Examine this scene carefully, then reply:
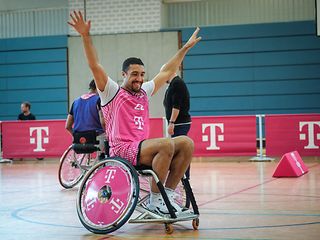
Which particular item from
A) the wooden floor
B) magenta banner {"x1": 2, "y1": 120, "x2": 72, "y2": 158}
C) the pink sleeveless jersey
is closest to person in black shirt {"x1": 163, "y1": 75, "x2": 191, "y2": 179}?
the wooden floor

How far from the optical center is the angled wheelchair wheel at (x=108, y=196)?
4.08 metres

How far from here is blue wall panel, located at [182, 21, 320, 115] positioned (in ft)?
52.3

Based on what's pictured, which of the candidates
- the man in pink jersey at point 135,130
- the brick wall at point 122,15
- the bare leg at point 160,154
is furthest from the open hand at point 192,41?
the brick wall at point 122,15

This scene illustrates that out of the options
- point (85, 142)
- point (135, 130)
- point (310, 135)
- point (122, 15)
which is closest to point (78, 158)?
point (85, 142)

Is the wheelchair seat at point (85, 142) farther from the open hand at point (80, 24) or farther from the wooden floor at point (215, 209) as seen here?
the open hand at point (80, 24)

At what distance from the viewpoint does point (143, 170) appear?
169 inches

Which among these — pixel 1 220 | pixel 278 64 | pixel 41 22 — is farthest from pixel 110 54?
pixel 1 220

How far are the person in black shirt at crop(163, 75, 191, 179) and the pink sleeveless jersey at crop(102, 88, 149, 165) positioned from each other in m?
2.06

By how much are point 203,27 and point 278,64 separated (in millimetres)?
2250

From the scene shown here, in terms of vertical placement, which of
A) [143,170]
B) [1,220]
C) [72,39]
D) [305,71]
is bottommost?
[1,220]

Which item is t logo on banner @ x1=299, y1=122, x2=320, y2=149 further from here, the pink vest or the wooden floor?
the pink vest

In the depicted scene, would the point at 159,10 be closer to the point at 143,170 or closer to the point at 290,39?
the point at 290,39

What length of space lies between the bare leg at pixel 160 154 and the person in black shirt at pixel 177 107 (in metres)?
2.33

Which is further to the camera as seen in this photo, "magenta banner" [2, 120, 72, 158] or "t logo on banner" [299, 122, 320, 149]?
"magenta banner" [2, 120, 72, 158]
